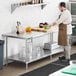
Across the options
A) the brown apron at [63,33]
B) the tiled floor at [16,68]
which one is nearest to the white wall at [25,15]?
the tiled floor at [16,68]

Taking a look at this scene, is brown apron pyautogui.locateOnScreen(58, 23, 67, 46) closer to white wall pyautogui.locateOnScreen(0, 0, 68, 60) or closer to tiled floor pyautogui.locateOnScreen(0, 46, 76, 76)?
tiled floor pyautogui.locateOnScreen(0, 46, 76, 76)

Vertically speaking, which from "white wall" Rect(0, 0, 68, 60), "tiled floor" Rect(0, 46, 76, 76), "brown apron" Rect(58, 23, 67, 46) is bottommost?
"tiled floor" Rect(0, 46, 76, 76)

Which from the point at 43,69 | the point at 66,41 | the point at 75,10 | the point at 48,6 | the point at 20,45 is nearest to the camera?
the point at 43,69

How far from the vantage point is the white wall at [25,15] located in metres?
5.18

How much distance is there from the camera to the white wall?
518 centimetres

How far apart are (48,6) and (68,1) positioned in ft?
3.43

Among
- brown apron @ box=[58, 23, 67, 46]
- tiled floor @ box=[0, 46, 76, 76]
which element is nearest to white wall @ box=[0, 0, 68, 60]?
tiled floor @ box=[0, 46, 76, 76]

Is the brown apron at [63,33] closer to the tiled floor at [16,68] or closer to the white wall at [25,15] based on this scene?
the tiled floor at [16,68]

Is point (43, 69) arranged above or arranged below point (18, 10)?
below

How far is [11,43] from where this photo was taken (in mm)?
5457

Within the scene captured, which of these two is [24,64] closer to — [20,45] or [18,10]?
[20,45]

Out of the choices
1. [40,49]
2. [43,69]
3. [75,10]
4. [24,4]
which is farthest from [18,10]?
[43,69]

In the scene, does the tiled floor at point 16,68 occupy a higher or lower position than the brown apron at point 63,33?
lower

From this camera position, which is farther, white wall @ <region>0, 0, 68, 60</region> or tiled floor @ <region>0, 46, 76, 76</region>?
white wall @ <region>0, 0, 68, 60</region>
